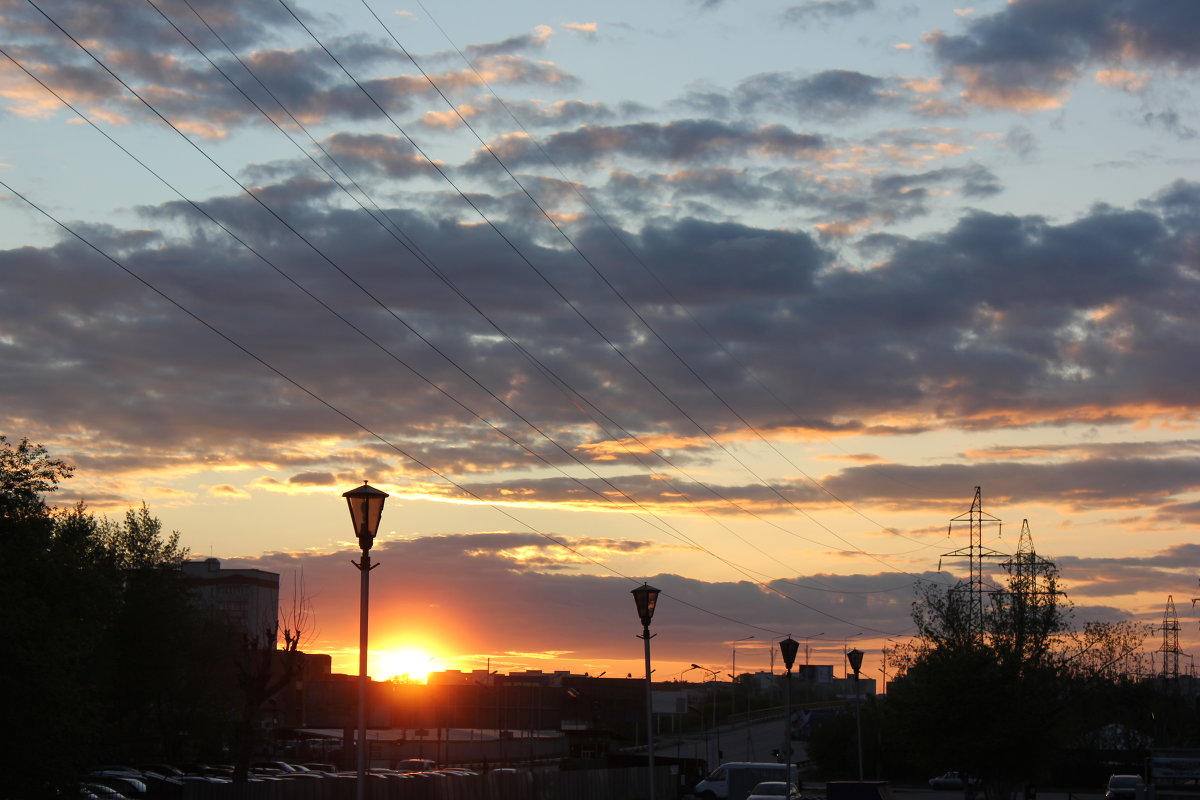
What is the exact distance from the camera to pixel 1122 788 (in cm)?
6931

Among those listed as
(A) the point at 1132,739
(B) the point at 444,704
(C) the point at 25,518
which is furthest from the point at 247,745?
(B) the point at 444,704

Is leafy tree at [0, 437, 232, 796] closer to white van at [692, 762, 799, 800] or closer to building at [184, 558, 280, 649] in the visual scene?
white van at [692, 762, 799, 800]

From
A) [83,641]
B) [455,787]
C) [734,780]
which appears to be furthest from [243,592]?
[83,641]

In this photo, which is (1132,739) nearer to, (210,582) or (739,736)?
(739,736)

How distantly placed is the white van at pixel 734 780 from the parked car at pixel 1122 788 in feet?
54.1

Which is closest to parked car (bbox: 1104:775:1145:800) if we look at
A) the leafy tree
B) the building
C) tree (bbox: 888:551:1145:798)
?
tree (bbox: 888:551:1145:798)

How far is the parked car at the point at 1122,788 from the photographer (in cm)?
6712

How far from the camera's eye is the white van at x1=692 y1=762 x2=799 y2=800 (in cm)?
6938

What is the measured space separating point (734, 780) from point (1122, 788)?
2077cm

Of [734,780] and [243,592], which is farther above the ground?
[243,592]

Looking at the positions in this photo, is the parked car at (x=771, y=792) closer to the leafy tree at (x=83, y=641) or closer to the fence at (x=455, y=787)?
the fence at (x=455, y=787)

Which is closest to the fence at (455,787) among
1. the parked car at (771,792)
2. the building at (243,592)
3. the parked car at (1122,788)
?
the parked car at (771,792)

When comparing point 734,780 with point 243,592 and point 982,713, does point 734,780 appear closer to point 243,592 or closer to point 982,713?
point 982,713

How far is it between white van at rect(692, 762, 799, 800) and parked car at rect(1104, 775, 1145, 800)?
16497 millimetres
